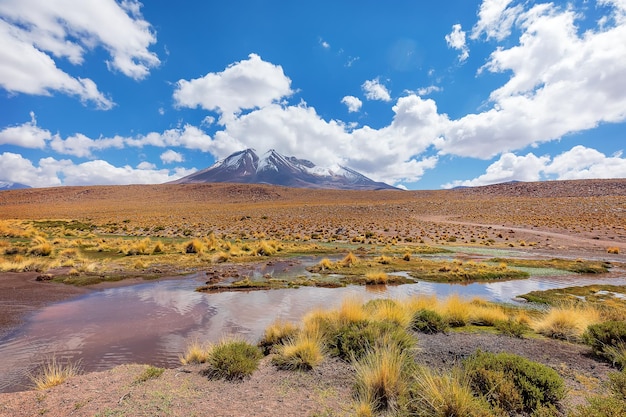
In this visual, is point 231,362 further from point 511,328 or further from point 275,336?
point 511,328

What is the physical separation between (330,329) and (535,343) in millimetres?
4825

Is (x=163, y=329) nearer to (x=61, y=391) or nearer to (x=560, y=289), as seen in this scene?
(x=61, y=391)

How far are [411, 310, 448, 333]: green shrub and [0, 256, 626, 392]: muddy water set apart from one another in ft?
11.6

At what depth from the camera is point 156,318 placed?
33.5ft

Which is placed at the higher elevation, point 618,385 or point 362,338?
point 618,385

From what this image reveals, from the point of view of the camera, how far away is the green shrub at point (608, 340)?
6340mm

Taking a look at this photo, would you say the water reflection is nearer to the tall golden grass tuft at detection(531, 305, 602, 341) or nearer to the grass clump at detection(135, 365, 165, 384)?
the grass clump at detection(135, 365, 165, 384)

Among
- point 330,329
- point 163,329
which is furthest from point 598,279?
point 163,329

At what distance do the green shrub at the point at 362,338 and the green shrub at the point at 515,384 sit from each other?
5.32 feet

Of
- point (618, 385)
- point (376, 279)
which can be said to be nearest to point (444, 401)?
point (618, 385)

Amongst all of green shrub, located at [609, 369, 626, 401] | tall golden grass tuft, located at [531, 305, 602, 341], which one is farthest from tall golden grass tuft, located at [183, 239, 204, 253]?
green shrub, located at [609, 369, 626, 401]

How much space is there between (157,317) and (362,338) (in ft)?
22.8

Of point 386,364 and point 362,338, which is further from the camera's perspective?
point 362,338

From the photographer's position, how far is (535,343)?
294 inches
